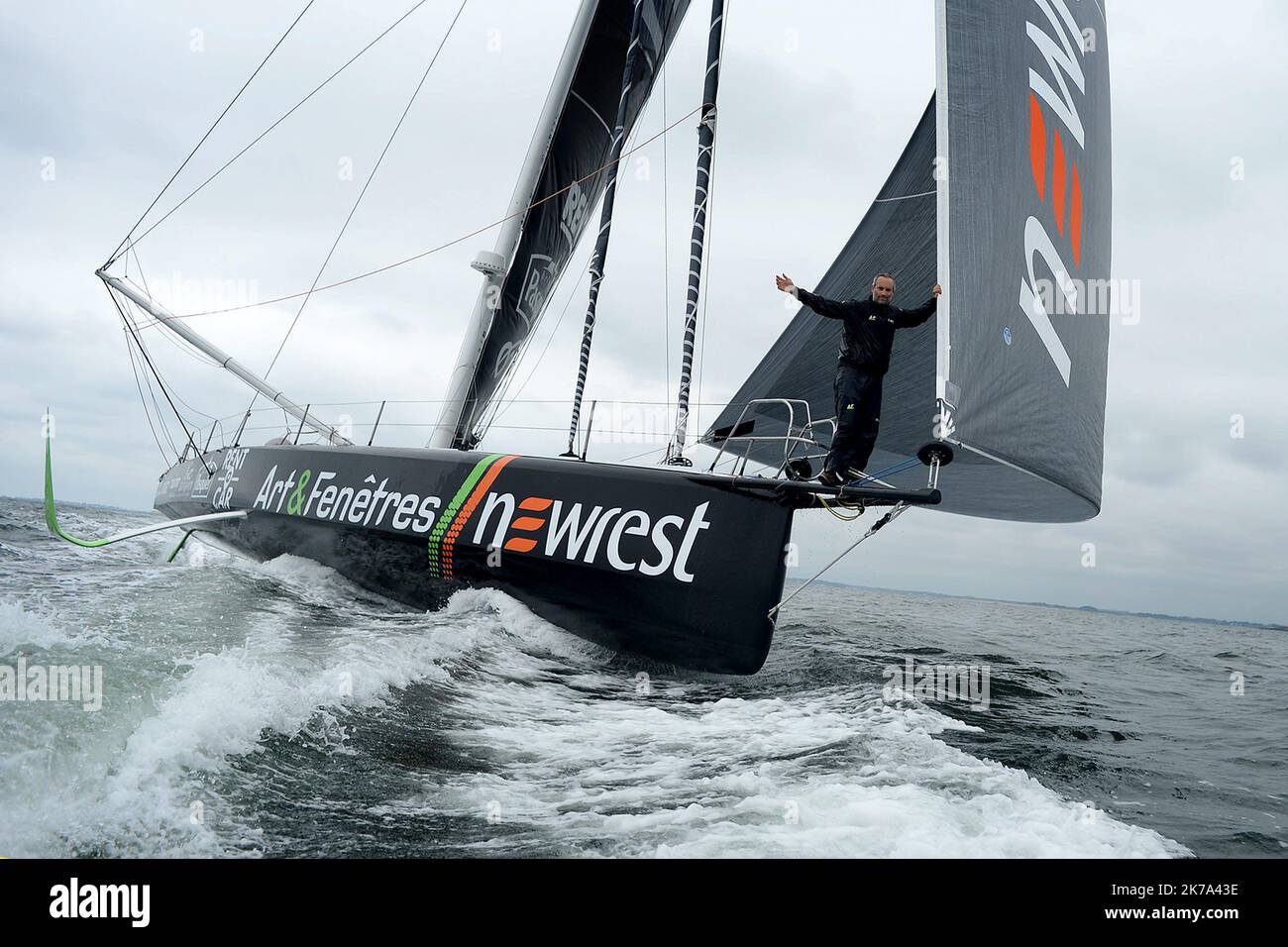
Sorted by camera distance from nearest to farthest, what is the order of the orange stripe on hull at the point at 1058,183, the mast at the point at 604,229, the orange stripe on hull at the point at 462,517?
the orange stripe on hull at the point at 1058,183 → the orange stripe on hull at the point at 462,517 → the mast at the point at 604,229

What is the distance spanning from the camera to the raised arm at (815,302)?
348 cm

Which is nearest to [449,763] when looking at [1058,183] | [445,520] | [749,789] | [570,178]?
[749,789]

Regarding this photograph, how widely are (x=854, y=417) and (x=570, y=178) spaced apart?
16.7 feet

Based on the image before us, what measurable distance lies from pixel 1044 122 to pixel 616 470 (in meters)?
3.06

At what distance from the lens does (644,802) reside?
2270 mm

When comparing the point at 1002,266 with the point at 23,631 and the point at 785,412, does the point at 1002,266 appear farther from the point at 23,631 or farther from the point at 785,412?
the point at 23,631

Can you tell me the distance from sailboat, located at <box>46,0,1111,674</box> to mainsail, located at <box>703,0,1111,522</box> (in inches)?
0.7

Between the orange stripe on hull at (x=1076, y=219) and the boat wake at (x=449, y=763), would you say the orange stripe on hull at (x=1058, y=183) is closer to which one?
the orange stripe on hull at (x=1076, y=219)

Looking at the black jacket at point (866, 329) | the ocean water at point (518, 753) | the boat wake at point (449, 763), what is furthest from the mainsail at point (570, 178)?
the boat wake at point (449, 763)

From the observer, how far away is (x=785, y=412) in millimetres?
6562

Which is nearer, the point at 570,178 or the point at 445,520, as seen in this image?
the point at 445,520

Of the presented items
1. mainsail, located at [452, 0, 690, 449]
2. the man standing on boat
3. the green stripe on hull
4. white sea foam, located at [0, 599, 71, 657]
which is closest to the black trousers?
the man standing on boat
